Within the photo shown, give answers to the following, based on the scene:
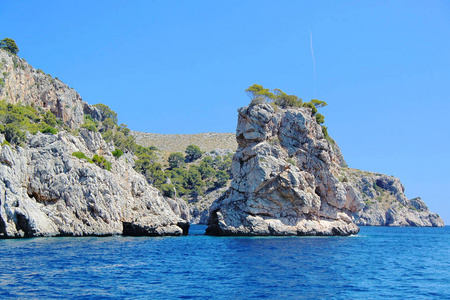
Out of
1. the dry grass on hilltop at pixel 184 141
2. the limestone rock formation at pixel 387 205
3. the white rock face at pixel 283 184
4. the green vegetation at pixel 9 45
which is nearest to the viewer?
the white rock face at pixel 283 184

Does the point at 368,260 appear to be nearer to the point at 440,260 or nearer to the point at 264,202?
the point at 440,260

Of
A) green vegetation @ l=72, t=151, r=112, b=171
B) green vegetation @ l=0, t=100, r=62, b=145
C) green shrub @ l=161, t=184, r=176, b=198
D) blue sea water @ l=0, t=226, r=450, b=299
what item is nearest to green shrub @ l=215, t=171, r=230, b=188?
green shrub @ l=161, t=184, r=176, b=198

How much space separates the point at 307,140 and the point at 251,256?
3109 cm

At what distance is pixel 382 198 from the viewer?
15100 centimetres

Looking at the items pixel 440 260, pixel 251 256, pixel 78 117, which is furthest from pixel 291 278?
pixel 78 117

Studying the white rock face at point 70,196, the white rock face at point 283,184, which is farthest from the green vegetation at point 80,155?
the white rock face at point 283,184

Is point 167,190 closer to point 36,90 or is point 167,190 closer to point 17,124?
point 36,90

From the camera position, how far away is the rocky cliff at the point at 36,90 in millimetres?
77625

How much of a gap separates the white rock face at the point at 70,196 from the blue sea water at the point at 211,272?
467 centimetres

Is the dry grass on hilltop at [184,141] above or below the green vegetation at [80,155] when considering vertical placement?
above

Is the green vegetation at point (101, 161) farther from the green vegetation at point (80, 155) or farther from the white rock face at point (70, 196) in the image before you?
the white rock face at point (70, 196)

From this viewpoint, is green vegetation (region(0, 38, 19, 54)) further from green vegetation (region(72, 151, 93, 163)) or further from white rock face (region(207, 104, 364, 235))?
white rock face (region(207, 104, 364, 235))

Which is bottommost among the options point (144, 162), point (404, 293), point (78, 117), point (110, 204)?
point (404, 293)

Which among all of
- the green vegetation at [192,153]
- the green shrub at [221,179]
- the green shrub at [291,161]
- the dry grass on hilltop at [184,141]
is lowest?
the green shrub at [291,161]
